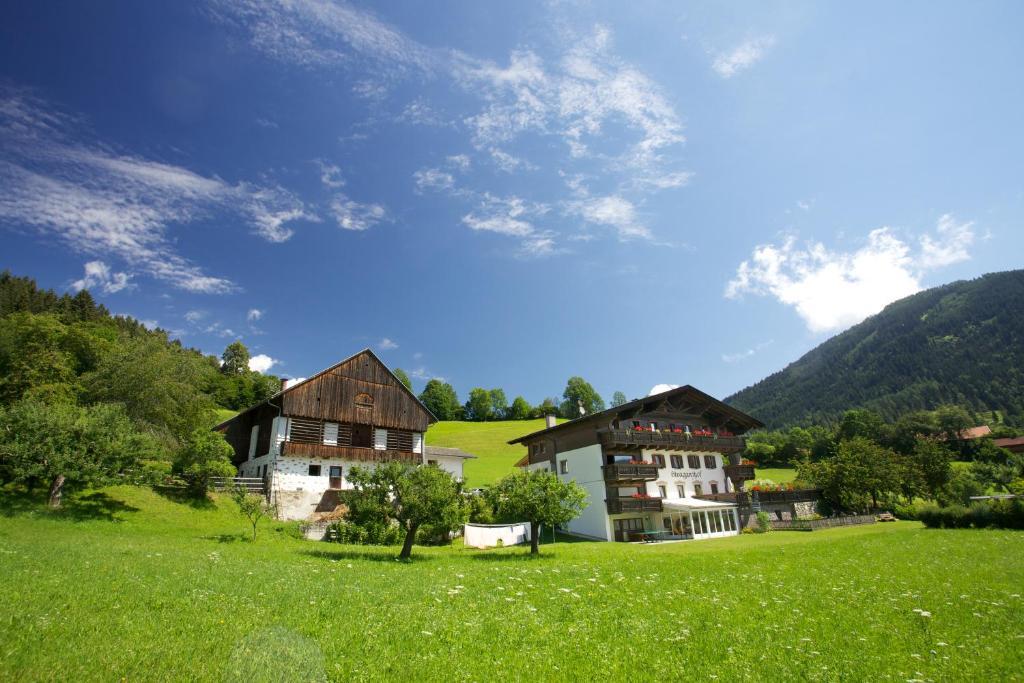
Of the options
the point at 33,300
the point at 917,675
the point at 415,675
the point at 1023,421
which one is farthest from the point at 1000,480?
the point at 33,300

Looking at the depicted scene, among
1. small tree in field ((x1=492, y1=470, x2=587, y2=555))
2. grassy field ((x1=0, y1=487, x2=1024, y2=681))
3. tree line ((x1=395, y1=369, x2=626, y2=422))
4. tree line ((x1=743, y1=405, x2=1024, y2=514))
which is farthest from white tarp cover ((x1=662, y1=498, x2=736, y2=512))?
tree line ((x1=395, y1=369, x2=626, y2=422))

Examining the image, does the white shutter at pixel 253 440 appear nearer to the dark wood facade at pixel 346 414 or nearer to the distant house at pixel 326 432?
the distant house at pixel 326 432

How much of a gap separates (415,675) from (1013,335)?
223 meters

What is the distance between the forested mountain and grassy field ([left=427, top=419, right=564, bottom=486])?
4505 inches

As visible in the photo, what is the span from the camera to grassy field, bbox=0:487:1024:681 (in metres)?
7.46

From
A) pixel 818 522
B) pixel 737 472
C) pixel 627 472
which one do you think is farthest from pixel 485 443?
pixel 818 522

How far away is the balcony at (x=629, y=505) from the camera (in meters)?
38.1

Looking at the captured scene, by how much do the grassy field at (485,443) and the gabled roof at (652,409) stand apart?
52.7 ft

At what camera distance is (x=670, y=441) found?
43062 mm

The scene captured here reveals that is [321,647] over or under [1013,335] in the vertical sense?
under

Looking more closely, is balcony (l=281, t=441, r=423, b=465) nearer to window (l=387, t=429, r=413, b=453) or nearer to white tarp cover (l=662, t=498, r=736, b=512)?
window (l=387, t=429, r=413, b=453)

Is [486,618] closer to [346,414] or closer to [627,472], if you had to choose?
[627,472]

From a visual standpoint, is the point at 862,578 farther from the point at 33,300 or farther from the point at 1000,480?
the point at 33,300

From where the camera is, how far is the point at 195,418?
46.4 metres
